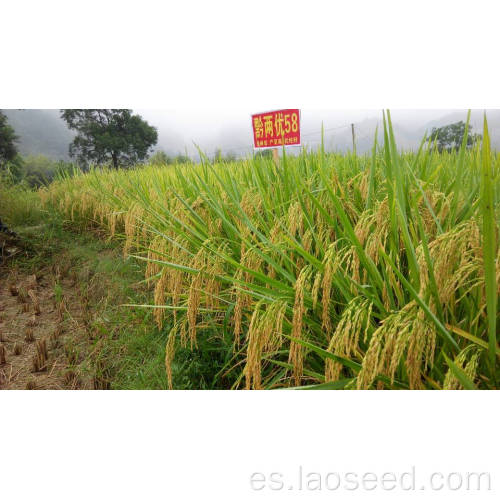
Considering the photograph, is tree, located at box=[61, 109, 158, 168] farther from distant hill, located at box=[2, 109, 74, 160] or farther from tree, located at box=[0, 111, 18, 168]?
tree, located at box=[0, 111, 18, 168]

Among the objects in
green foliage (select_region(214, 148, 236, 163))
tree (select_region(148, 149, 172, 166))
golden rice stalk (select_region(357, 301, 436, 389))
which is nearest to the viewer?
golden rice stalk (select_region(357, 301, 436, 389))

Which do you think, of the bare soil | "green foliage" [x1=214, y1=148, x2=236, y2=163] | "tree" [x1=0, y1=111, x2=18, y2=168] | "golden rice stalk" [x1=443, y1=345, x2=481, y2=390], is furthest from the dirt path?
"golden rice stalk" [x1=443, y1=345, x2=481, y2=390]

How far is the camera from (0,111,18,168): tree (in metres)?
2.17

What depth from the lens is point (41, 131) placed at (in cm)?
222

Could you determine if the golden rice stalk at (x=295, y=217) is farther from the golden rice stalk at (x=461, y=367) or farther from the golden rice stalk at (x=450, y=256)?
the golden rice stalk at (x=461, y=367)

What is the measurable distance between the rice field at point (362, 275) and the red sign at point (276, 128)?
0.12 m

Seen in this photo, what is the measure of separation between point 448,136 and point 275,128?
37.0 inches

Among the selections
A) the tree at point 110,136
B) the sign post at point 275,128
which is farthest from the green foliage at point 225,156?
the tree at point 110,136

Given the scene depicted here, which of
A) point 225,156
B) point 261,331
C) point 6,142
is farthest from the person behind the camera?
point 6,142

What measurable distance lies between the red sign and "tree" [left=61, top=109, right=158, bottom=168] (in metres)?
→ 0.86

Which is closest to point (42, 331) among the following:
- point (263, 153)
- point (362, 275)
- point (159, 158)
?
point (159, 158)

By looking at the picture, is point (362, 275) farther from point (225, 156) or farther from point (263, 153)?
point (225, 156)
